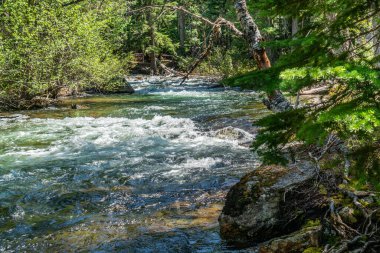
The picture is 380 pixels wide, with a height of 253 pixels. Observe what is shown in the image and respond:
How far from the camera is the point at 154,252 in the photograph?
521cm

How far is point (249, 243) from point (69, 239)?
2.55 m

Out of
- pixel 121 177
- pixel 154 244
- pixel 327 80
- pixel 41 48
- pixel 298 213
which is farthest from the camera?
pixel 41 48

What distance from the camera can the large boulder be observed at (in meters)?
4.85

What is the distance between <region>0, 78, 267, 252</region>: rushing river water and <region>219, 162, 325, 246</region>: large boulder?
1.08 feet

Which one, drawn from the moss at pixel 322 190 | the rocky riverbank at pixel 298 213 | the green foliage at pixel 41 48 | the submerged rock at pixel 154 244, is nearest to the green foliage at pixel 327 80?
the rocky riverbank at pixel 298 213

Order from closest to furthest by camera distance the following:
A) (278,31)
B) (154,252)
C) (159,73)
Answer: (154,252) < (278,31) < (159,73)

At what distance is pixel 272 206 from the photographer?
501 centimetres

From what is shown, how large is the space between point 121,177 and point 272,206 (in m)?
4.48

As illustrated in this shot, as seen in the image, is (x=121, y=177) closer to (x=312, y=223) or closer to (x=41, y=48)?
(x=312, y=223)

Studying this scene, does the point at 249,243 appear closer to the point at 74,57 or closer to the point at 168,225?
the point at 168,225

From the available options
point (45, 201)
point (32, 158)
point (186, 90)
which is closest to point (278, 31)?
point (186, 90)

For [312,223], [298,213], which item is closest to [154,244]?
[298,213]

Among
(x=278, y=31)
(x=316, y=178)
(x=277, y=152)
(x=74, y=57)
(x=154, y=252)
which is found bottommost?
(x=154, y=252)

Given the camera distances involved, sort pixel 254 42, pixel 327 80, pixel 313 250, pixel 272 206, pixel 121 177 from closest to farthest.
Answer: pixel 327 80 < pixel 313 250 < pixel 272 206 < pixel 254 42 < pixel 121 177
